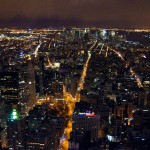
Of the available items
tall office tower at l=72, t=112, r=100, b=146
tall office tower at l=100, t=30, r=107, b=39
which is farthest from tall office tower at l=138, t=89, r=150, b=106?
tall office tower at l=100, t=30, r=107, b=39

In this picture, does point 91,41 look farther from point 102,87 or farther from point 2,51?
point 102,87

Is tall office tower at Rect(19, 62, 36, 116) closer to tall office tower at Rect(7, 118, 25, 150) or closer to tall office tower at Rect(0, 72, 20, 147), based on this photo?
tall office tower at Rect(0, 72, 20, 147)

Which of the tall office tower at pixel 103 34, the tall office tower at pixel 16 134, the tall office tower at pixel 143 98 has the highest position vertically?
the tall office tower at pixel 103 34

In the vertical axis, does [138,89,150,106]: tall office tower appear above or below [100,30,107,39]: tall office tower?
below

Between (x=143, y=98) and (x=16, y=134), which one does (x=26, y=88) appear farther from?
(x=143, y=98)

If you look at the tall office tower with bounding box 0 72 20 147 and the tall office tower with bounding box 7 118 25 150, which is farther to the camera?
the tall office tower with bounding box 0 72 20 147

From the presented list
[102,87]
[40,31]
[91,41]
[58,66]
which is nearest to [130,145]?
[102,87]

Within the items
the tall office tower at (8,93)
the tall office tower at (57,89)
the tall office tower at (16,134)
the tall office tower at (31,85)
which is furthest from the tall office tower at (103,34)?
the tall office tower at (16,134)

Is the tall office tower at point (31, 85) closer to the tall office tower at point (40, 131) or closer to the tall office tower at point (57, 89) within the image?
the tall office tower at point (57, 89)

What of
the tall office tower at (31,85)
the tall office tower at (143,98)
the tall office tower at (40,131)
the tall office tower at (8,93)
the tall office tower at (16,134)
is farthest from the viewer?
the tall office tower at (31,85)
